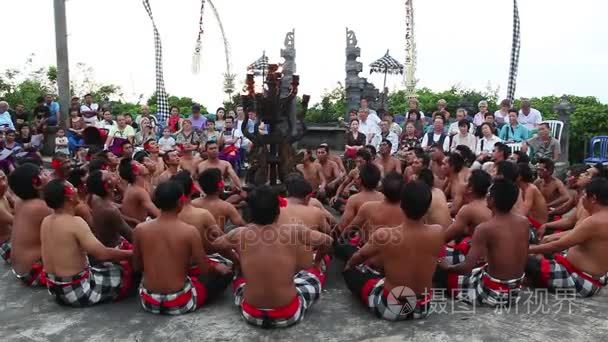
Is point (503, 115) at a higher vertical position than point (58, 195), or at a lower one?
higher

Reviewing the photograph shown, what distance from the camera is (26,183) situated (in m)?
4.74

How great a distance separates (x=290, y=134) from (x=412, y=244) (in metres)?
3.54

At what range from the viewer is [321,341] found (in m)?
3.87

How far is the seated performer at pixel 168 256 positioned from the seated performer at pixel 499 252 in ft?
6.94

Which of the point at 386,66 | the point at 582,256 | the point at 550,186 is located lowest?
the point at 582,256

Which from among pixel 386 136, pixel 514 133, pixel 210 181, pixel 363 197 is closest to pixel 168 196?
pixel 210 181

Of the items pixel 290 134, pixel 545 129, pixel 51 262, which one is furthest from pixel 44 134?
pixel 545 129

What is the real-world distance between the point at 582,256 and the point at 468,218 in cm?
94

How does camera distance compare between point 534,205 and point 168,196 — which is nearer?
point 168,196

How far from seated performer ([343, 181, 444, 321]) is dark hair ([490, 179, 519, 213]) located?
0.56 meters

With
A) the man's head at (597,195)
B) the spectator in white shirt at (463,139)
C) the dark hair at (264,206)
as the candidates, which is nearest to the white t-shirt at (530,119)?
the spectator in white shirt at (463,139)

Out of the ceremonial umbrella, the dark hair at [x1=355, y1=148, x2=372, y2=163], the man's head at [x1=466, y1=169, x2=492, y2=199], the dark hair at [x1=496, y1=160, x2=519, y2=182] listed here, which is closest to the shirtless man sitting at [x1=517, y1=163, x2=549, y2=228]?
the dark hair at [x1=496, y1=160, x2=519, y2=182]

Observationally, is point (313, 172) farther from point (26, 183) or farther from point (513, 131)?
point (26, 183)

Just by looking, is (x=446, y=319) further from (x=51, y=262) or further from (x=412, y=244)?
(x=51, y=262)
